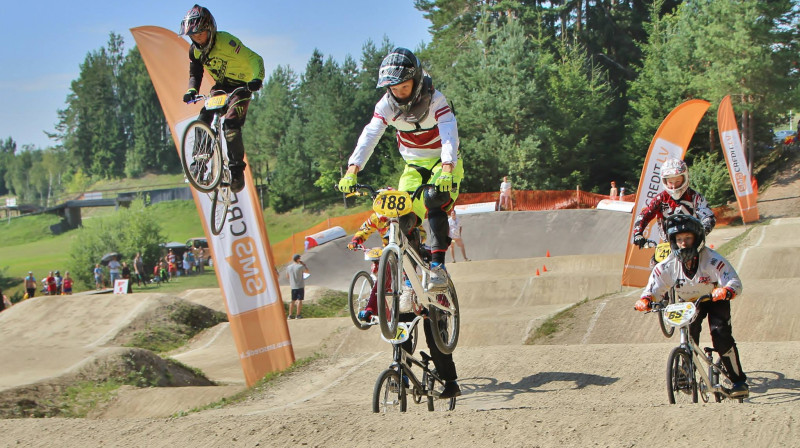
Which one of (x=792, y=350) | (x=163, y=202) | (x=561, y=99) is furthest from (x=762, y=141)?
(x=163, y=202)

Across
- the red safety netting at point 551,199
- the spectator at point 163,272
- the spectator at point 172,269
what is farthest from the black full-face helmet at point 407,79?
the spectator at point 172,269

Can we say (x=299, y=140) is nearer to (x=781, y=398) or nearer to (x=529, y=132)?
(x=529, y=132)

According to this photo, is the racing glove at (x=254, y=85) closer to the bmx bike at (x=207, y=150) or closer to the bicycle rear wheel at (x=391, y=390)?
the bmx bike at (x=207, y=150)

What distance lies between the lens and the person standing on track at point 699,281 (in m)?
8.46

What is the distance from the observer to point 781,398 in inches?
364

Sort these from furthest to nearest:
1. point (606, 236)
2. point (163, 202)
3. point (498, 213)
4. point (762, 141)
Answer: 1. point (163, 202)
2. point (762, 141)
3. point (498, 213)
4. point (606, 236)

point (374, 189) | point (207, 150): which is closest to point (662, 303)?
point (374, 189)

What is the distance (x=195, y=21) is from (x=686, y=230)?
574cm

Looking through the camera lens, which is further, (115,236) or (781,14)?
(115,236)

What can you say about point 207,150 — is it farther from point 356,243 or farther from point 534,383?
point 534,383

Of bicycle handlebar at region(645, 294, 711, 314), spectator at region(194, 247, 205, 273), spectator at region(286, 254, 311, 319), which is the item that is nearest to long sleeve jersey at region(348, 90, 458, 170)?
bicycle handlebar at region(645, 294, 711, 314)

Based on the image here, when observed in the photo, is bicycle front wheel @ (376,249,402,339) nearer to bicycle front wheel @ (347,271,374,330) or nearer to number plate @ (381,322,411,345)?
bicycle front wheel @ (347,271,374,330)

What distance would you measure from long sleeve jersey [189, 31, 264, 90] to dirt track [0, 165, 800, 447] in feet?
12.2

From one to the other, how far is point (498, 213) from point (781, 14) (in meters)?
20.3
